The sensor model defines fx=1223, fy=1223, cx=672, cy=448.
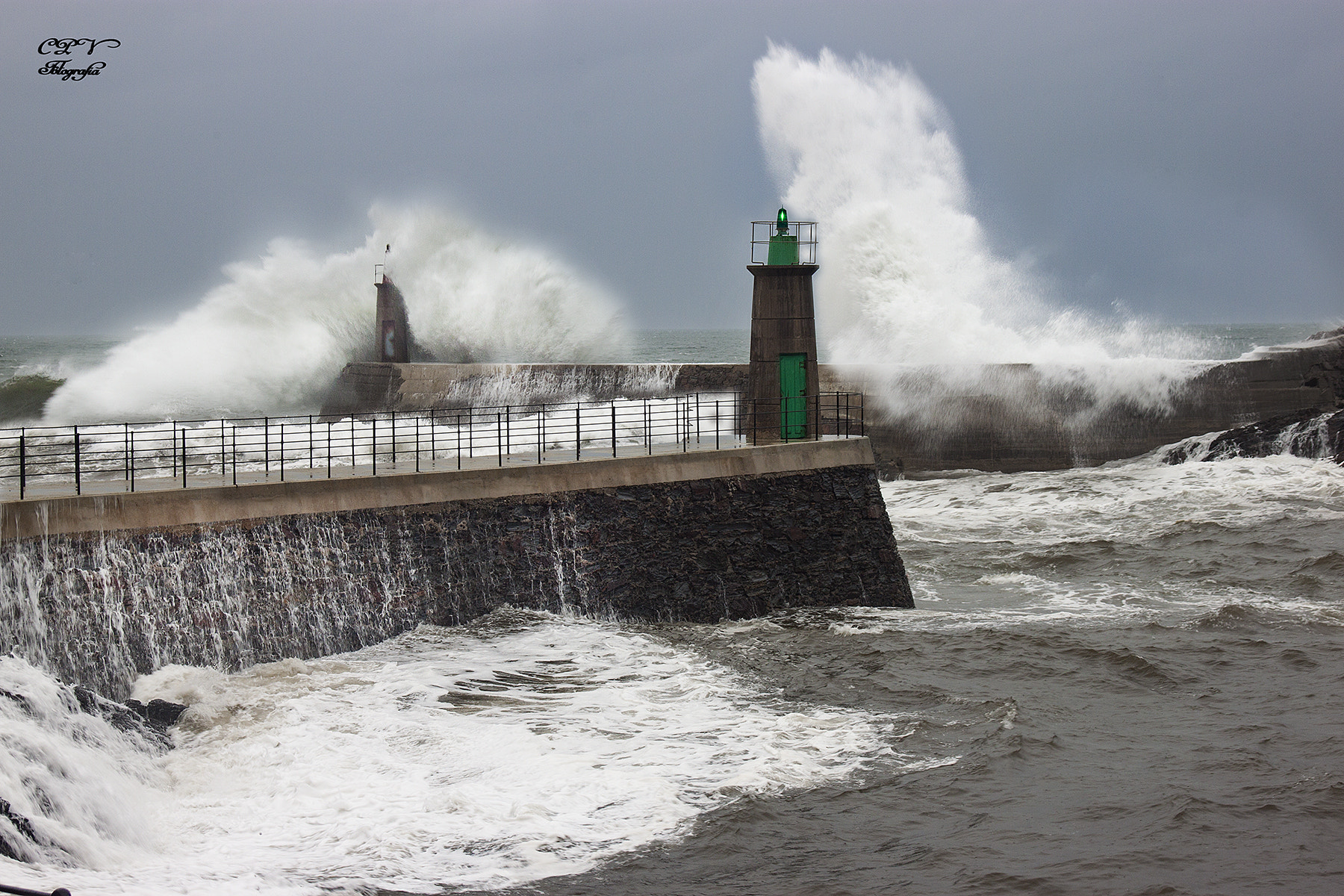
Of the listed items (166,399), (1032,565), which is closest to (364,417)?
(166,399)

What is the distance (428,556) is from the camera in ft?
33.4

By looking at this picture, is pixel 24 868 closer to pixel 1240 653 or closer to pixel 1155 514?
pixel 1240 653

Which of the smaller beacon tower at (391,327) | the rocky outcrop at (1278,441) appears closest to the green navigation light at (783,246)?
the rocky outcrop at (1278,441)

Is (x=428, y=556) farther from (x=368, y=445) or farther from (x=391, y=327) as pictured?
(x=391, y=327)

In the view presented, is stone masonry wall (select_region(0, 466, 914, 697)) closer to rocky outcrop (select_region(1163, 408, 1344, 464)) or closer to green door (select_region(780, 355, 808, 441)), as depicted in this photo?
green door (select_region(780, 355, 808, 441))

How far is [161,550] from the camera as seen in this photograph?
8852mm

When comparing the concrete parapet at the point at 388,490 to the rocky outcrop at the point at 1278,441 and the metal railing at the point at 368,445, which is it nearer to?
the metal railing at the point at 368,445

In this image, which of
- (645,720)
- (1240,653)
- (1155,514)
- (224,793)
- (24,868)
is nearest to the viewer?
(24,868)

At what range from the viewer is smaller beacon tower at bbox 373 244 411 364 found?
1191 inches

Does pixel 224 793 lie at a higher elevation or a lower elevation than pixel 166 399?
lower

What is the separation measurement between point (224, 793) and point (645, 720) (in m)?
2.75

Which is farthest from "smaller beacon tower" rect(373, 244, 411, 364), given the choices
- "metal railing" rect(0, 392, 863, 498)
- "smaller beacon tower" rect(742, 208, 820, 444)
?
"smaller beacon tower" rect(742, 208, 820, 444)

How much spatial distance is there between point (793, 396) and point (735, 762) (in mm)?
6589

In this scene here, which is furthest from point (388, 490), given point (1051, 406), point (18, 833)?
point (1051, 406)
